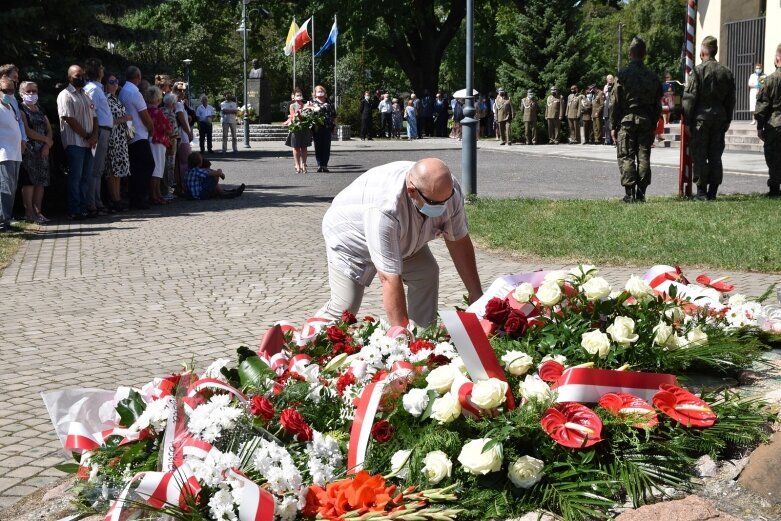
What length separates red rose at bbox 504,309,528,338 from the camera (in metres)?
4.64

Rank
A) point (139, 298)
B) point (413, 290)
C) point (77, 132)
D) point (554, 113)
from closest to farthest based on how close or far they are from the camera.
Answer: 1. point (413, 290)
2. point (139, 298)
3. point (77, 132)
4. point (554, 113)

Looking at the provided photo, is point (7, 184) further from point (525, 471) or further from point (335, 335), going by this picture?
point (525, 471)

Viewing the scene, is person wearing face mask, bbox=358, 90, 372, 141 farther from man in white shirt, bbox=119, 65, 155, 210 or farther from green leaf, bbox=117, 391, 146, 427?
green leaf, bbox=117, 391, 146, 427

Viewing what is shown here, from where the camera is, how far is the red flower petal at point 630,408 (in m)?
3.98

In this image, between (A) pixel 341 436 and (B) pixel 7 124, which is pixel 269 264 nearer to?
(B) pixel 7 124

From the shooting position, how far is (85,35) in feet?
57.8

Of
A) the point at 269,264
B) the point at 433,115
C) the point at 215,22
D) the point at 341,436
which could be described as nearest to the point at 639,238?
the point at 269,264

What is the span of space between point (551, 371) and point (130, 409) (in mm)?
1711

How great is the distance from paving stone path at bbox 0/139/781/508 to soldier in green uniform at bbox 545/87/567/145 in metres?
23.2

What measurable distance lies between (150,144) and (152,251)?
15.7ft

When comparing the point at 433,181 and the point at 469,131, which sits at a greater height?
the point at 469,131

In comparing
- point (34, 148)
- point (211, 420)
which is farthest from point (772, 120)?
point (211, 420)

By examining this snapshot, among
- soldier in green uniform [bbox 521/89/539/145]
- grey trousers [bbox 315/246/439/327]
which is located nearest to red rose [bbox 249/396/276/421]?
grey trousers [bbox 315/246/439/327]

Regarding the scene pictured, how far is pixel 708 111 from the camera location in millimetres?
14750
